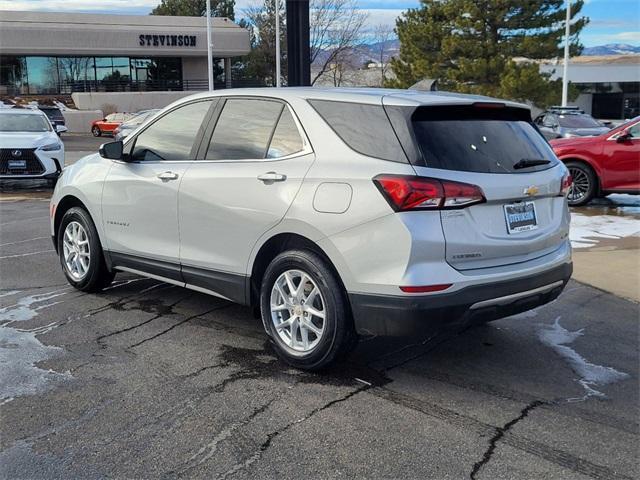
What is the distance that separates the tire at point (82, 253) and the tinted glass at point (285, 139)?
90.0 inches

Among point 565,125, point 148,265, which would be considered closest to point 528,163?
point 148,265

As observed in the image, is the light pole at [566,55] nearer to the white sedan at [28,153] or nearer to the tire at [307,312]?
the white sedan at [28,153]

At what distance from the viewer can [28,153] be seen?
47.3 ft

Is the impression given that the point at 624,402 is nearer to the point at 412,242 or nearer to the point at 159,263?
the point at 412,242

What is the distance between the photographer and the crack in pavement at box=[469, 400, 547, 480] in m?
3.19

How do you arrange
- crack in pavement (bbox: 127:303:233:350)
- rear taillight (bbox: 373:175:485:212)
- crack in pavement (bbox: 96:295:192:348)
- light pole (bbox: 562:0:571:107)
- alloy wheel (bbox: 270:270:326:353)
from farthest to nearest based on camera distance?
1. light pole (bbox: 562:0:571:107)
2. crack in pavement (bbox: 96:295:192:348)
3. crack in pavement (bbox: 127:303:233:350)
4. alloy wheel (bbox: 270:270:326:353)
5. rear taillight (bbox: 373:175:485:212)

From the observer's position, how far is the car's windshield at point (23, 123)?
1534cm

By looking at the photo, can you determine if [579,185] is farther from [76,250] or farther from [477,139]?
[76,250]

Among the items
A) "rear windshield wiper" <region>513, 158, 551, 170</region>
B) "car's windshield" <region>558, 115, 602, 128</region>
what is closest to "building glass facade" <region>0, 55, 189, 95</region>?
"car's windshield" <region>558, 115, 602, 128</region>

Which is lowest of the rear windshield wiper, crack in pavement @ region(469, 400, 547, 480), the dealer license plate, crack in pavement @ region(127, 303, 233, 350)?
Result: crack in pavement @ region(469, 400, 547, 480)

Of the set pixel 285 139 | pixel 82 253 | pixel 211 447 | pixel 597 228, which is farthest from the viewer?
pixel 597 228

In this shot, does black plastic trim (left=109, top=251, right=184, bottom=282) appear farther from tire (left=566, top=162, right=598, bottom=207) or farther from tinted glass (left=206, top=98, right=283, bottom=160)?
tire (left=566, top=162, right=598, bottom=207)

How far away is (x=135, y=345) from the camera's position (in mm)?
4844

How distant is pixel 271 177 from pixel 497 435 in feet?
6.83
